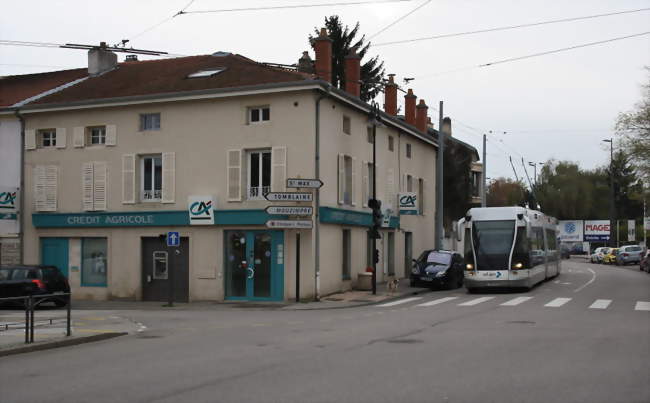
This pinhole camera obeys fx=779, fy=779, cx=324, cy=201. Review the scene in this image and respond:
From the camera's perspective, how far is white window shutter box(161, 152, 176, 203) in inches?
1131

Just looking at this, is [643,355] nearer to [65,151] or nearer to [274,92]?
[274,92]

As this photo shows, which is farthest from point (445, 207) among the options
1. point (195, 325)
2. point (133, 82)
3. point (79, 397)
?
point (79, 397)

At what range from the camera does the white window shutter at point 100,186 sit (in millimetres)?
29922

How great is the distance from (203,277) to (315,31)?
99.4 feet

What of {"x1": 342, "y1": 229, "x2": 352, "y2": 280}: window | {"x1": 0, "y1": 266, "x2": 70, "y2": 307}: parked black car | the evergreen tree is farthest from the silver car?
{"x1": 0, "y1": 266, "x2": 70, "y2": 307}: parked black car

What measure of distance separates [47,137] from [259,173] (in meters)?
9.83

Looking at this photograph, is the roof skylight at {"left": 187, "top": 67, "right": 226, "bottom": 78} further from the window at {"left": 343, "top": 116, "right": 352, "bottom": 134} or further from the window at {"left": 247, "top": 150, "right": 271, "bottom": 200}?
the window at {"left": 343, "top": 116, "right": 352, "bottom": 134}

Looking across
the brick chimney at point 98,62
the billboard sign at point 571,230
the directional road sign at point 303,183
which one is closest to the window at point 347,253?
the directional road sign at point 303,183

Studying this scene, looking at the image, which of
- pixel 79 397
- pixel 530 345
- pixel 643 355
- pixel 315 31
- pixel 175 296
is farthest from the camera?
pixel 315 31

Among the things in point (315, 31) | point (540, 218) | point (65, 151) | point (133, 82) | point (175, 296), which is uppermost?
point (315, 31)

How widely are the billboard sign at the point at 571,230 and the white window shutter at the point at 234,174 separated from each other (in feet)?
231

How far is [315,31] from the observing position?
54344mm

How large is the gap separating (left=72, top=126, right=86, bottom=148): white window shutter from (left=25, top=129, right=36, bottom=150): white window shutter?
6.10 feet

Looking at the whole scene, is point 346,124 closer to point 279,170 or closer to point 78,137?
point 279,170
